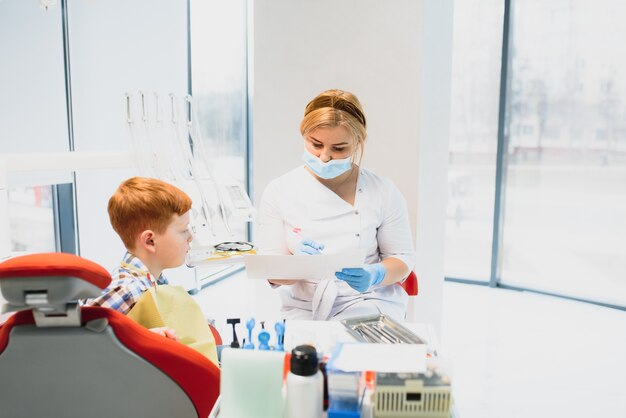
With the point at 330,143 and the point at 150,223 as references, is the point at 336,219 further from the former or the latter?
the point at 150,223

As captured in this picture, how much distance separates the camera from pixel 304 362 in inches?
33.2

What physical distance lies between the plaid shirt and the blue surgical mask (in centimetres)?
67

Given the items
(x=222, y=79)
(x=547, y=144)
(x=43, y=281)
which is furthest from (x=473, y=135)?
(x=43, y=281)

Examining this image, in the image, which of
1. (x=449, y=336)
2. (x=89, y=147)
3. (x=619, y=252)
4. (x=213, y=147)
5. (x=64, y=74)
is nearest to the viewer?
(x=64, y=74)

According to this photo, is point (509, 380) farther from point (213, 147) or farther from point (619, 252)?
point (213, 147)

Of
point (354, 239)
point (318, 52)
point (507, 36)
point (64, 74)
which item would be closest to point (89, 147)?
point (64, 74)

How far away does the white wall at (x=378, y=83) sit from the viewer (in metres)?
2.42

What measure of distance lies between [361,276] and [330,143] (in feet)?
1.41

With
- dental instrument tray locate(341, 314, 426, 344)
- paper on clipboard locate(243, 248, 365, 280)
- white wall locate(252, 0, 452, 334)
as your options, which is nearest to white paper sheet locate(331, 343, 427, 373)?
dental instrument tray locate(341, 314, 426, 344)

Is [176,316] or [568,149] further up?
[568,149]

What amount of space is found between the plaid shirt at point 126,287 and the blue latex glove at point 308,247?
1.65ft

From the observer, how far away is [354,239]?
184 cm

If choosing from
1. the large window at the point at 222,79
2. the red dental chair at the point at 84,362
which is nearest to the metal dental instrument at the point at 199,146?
the red dental chair at the point at 84,362

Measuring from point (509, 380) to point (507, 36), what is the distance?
2.44 m
